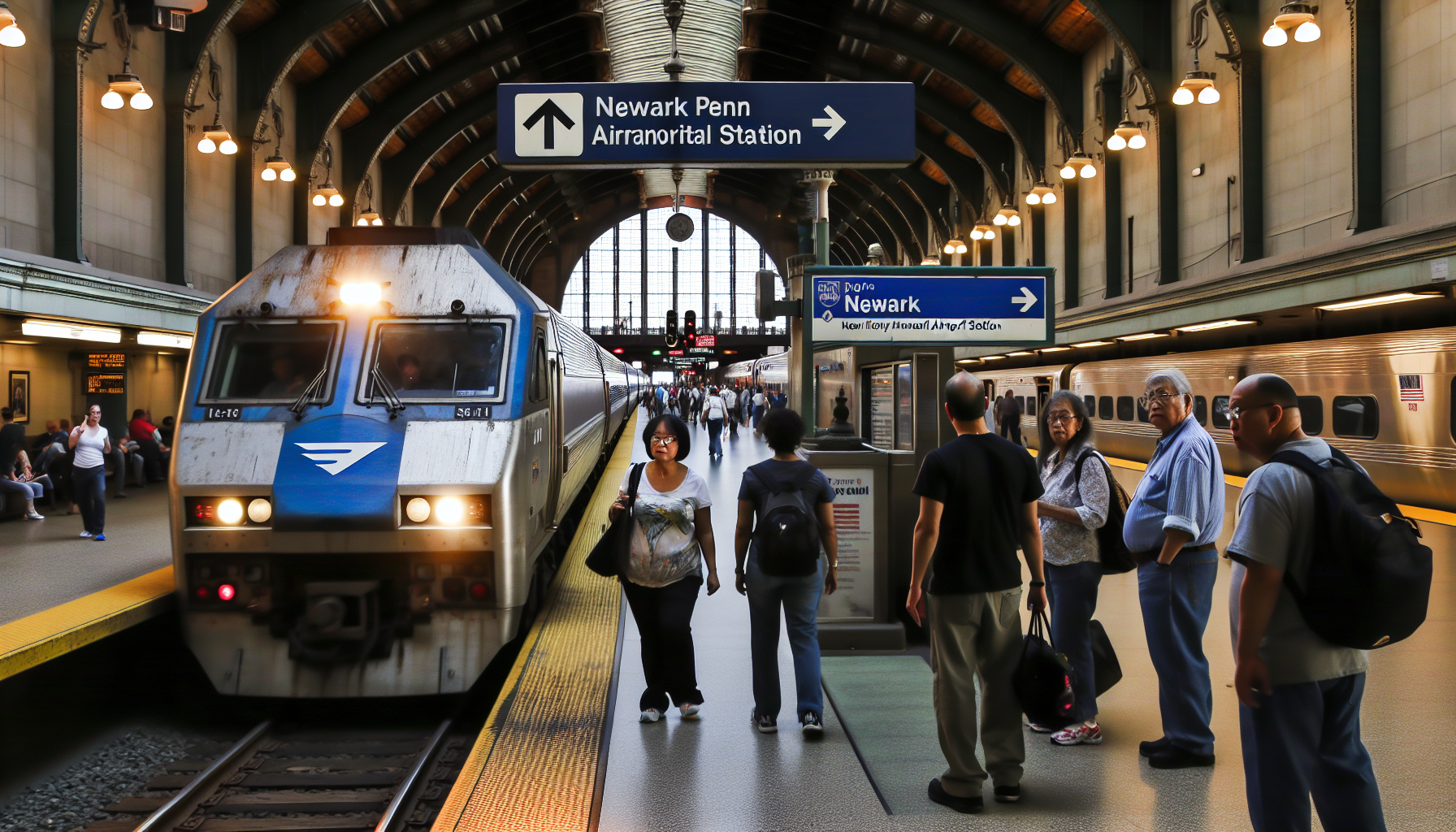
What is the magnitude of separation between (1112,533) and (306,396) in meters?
4.64

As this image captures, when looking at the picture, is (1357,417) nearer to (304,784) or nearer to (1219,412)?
(1219,412)

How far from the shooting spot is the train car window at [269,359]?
235 inches

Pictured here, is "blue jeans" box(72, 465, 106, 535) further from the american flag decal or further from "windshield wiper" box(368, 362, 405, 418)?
the american flag decal

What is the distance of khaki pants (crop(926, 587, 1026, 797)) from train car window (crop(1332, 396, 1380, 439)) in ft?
34.7

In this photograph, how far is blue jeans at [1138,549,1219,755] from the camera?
4.17 meters

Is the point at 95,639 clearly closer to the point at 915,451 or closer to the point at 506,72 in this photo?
the point at 915,451

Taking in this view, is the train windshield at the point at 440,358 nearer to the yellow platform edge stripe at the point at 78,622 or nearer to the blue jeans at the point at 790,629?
the yellow platform edge stripe at the point at 78,622

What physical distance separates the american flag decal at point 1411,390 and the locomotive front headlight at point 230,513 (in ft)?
39.7

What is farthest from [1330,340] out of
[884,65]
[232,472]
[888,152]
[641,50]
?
[641,50]

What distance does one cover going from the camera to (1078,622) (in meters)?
4.52

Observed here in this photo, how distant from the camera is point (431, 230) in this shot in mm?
6770

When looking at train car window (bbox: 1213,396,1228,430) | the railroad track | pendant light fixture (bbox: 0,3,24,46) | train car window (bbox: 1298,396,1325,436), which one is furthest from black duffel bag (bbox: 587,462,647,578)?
train car window (bbox: 1213,396,1228,430)

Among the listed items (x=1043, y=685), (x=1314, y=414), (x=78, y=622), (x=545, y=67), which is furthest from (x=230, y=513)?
(x=545, y=67)

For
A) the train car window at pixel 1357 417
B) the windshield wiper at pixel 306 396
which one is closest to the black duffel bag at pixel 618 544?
the windshield wiper at pixel 306 396
